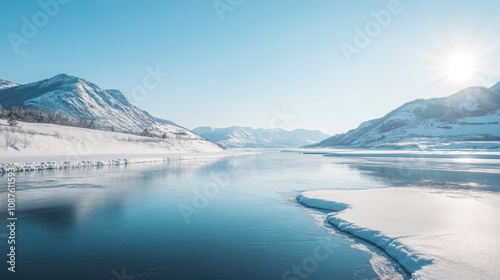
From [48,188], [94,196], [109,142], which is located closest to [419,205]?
[94,196]

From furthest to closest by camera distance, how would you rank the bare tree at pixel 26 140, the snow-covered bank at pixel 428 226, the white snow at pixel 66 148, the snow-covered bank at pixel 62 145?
the bare tree at pixel 26 140 → the snow-covered bank at pixel 62 145 → the white snow at pixel 66 148 → the snow-covered bank at pixel 428 226

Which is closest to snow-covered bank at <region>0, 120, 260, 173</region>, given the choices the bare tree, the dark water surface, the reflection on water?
the bare tree

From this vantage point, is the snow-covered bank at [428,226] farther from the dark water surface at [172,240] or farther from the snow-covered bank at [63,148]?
the snow-covered bank at [63,148]

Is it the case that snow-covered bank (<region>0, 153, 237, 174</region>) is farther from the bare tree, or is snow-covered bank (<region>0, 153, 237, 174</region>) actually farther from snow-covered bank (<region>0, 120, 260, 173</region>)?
the bare tree

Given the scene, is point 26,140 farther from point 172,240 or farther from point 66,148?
point 172,240

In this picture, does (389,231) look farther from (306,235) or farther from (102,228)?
(102,228)

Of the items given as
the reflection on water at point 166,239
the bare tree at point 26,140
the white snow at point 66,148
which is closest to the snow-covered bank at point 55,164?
the white snow at point 66,148

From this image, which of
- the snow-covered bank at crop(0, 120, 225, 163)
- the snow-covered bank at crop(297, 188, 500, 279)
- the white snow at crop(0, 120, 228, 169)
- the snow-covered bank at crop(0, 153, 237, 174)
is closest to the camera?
the snow-covered bank at crop(297, 188, 500, 279)

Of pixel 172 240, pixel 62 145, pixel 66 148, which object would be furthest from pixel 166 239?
pixel 62 145
